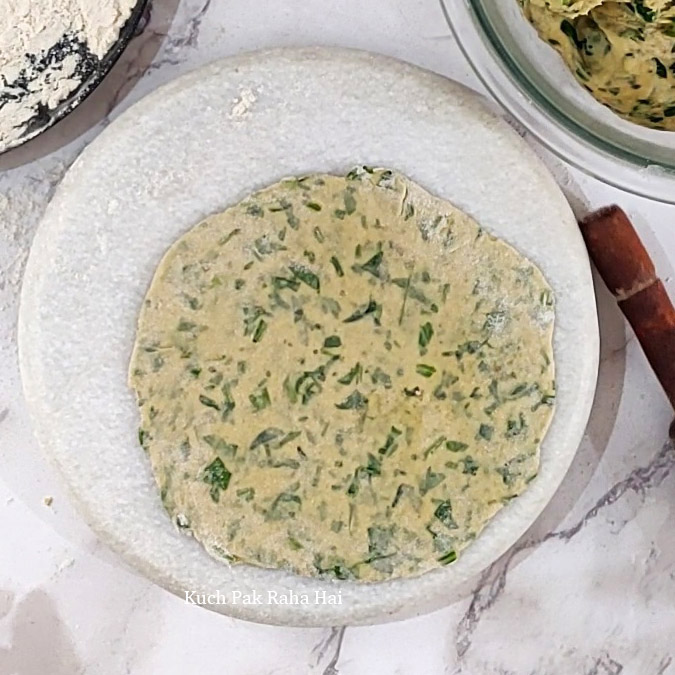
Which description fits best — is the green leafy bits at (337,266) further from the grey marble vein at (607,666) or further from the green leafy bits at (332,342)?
the grey marble vein at (607,666)

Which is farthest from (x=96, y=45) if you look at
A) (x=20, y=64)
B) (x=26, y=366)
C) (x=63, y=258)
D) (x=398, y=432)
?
(x=398, y=432)

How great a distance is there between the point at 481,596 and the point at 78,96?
0.61m

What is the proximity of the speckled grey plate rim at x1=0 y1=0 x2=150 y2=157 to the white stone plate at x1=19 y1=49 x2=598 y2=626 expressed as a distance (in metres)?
0.04

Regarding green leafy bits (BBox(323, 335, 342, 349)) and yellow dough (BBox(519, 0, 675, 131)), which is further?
green leafy bits (BBox(323, 335, 342, 349))

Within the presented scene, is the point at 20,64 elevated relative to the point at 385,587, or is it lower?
elevated

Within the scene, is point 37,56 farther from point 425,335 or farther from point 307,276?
point 425,335

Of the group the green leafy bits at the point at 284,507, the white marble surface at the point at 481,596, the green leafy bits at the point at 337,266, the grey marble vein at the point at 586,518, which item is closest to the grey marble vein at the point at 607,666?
the white marble surface at the point at 481,596

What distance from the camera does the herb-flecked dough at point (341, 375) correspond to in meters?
0.87

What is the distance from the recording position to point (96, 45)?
2.88ft

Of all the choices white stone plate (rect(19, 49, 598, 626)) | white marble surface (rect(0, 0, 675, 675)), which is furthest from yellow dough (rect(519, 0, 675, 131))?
white marble surface (rect(0, 0, 675, 675))

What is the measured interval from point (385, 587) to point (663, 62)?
505 mm

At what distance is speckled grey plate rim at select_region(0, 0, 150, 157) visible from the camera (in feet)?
2.88

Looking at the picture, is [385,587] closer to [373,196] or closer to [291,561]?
[291,561]

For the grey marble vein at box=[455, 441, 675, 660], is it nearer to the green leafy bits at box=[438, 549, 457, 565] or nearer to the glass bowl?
the green leafy bits at box=[438, 549, 457, 565]
